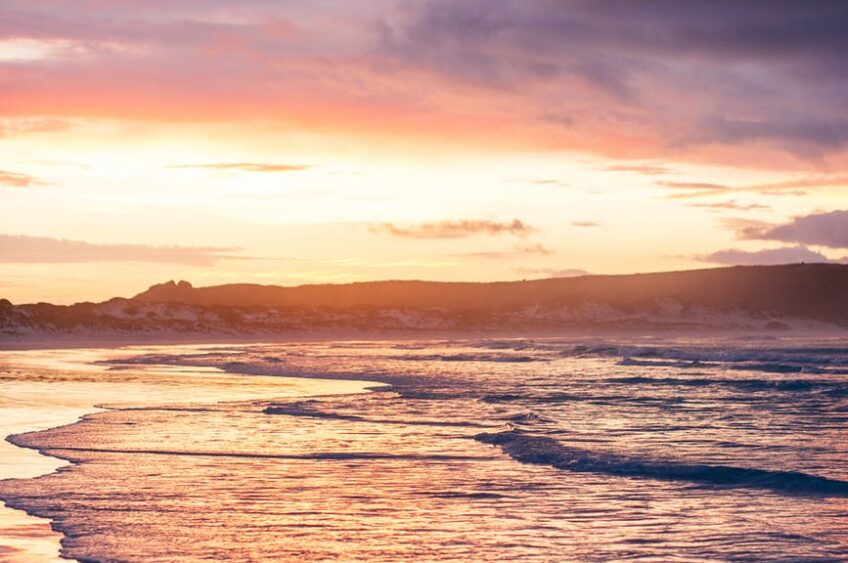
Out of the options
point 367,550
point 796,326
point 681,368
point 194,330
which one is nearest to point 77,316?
point 194,330

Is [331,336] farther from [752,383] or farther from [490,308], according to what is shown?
[752,383]

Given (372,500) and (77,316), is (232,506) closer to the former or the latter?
(372,500)

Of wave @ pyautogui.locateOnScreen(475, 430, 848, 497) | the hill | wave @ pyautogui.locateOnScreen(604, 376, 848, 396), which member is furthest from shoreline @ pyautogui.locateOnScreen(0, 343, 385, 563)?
the hill

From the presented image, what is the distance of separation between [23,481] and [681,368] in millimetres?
28303

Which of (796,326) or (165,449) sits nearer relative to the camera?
(165,449)

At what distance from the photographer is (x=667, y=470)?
12719 millimetres

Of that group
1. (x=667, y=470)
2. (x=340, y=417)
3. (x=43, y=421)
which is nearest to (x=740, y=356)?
(x=340, y=417)

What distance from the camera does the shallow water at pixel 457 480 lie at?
9039mm

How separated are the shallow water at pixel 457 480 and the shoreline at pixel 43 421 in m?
0.22

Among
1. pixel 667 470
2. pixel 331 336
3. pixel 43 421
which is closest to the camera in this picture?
pixel 667 470

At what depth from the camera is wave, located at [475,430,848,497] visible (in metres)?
11.5

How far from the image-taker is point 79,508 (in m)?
10.6

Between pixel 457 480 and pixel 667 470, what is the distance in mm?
2480

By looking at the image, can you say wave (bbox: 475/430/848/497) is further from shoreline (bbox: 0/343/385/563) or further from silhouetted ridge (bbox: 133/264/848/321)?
silhouetted ridge (bbox: 133/264/848/321)
